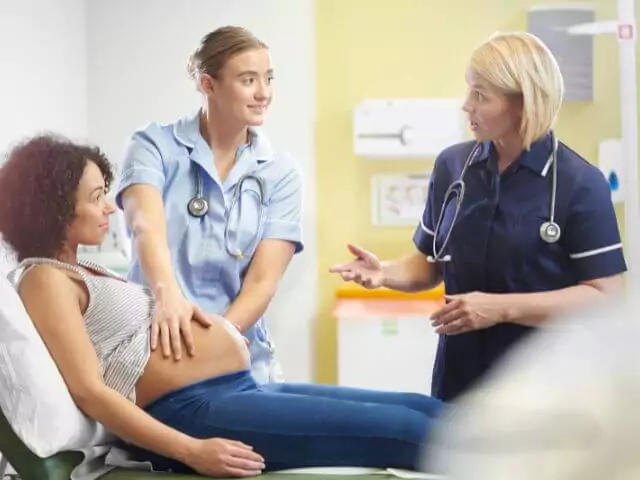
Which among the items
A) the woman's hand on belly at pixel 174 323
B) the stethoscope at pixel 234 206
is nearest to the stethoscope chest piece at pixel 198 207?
the stethoscope at pixel 234 206

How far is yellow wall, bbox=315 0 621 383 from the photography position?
379 centimetres

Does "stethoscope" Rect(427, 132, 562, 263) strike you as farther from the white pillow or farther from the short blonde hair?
the white pillow

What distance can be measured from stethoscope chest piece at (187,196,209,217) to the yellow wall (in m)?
1.73

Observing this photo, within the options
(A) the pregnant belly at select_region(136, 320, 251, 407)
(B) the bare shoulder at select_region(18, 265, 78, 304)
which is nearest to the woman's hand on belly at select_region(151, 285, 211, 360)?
(A) the pregnant belly at select_region(136, 320, 251, 407)

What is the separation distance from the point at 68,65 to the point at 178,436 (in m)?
2.45

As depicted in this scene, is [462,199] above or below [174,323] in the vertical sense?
above

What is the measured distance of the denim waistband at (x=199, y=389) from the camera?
1676mm

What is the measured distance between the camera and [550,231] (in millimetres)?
1897

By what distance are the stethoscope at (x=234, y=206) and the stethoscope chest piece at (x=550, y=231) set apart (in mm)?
620

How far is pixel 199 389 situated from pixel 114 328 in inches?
7.3

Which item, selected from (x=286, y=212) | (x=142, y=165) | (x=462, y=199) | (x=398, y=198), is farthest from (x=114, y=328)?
(x=398, y=198)

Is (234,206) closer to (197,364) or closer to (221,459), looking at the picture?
(197,364)

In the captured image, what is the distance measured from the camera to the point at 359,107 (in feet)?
12.1

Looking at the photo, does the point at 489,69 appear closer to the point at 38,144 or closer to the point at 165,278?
the point at 165,278
